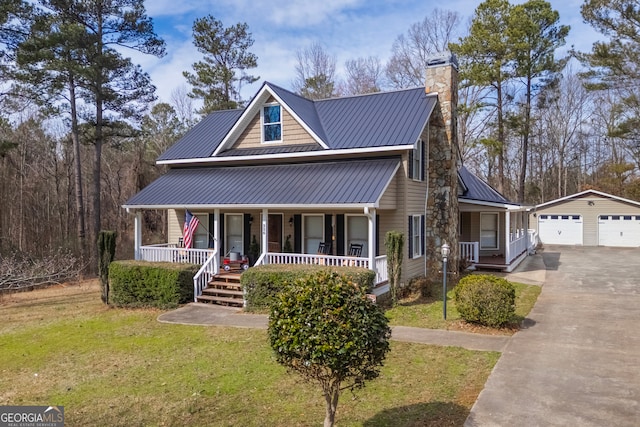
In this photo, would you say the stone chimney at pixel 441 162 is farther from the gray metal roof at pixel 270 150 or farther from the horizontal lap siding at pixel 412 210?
the gray metal roof at pixel 270 150

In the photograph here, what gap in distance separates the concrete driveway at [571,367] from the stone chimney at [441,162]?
12.5ft

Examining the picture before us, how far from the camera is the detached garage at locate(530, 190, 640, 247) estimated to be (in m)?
28.4

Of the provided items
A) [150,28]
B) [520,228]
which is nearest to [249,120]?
[150,28]

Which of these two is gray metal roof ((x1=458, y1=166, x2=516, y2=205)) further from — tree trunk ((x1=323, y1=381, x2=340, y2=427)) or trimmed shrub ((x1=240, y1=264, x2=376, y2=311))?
tree trunk ((x1=323, y1=381, x2=340, y2=427))

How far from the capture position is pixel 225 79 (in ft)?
101

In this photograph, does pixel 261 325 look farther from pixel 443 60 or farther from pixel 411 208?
pixel 443 60

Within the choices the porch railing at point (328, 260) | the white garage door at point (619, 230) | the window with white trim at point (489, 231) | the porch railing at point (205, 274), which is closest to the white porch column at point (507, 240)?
the window with white trim at point (489, 231)

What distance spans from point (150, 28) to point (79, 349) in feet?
57.9

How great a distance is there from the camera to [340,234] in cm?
1466

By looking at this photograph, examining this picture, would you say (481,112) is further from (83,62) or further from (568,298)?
(83,62)

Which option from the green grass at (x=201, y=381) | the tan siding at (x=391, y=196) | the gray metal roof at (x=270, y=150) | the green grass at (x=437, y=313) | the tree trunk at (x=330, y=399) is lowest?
the green grass at (x=201, y=381)

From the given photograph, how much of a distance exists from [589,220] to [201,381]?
1187 inches

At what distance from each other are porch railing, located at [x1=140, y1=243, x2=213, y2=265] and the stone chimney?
799cm

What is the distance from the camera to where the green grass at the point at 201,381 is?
569 centimetres
